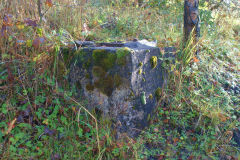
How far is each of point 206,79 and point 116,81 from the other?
1756 mm

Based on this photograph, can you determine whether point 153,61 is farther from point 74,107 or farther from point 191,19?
point 191,19

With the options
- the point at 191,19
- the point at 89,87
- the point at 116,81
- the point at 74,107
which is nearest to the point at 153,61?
the point at 116,81

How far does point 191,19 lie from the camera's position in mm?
3293

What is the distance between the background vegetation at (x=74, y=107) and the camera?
2.04m

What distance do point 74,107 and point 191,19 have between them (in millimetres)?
2313

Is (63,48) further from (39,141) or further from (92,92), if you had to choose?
(39,141)

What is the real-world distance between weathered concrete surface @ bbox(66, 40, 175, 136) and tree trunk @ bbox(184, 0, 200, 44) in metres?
1.22

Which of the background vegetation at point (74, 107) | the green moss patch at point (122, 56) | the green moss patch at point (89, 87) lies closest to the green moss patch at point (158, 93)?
the background vegetation at point (74, 107)

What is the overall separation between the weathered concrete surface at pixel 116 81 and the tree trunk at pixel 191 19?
1.22m

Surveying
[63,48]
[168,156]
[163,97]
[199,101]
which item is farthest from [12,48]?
[199,101]

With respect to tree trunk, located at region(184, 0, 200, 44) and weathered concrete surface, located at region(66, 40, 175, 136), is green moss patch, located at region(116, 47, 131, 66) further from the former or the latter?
tree trunk, located at region(184, 0, 200, 44)

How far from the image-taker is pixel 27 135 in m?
2.05

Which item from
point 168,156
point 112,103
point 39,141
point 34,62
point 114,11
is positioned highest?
point 114,11

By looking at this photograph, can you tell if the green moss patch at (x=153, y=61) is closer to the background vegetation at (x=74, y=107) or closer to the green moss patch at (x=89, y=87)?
the background vegetation at (x=74, y=107)
